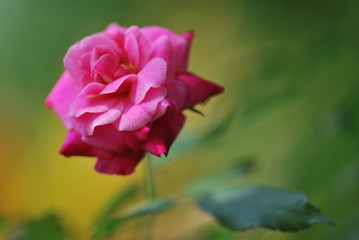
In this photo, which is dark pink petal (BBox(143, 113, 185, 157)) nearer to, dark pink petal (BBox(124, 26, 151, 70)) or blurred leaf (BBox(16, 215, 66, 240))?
dark pink petal (BBox(124, 26, 151, 70))

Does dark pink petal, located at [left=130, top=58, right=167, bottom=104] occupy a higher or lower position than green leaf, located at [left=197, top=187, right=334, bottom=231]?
higher

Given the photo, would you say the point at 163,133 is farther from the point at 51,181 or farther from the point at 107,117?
the point at 51,181

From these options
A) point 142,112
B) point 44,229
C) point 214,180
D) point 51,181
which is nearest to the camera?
point 142,112

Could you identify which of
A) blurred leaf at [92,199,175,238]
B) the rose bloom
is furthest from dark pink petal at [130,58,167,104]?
blurred leaf at [92,199,175,238]

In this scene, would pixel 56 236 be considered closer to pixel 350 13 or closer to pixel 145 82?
pixel 145 82

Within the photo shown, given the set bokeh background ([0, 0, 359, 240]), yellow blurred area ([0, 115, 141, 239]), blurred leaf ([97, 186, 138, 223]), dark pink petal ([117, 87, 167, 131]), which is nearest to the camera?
dark pink petal ([117, 87, 167, 131])

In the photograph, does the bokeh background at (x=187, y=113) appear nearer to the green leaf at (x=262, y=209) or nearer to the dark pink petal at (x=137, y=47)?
the green leaf at (x=262, y=209)

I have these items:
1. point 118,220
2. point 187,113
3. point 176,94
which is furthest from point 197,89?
point 187,113
